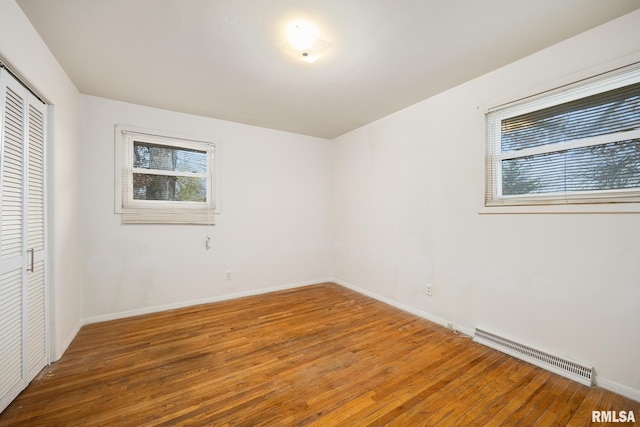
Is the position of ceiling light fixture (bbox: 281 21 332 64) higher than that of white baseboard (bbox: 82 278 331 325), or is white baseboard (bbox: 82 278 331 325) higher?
ceiling light fixture (bbox: 281 21 332 64)

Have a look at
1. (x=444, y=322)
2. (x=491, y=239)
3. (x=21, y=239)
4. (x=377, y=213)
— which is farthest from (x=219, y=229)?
(x=491, y=239)

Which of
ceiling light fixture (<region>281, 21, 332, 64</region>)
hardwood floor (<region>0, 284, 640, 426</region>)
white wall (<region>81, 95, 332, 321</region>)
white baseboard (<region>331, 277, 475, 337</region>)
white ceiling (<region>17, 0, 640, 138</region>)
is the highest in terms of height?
white ceiling (<region>17, 0, 640, 138</region>)

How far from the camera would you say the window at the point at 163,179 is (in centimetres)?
337

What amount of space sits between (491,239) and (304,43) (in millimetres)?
2543

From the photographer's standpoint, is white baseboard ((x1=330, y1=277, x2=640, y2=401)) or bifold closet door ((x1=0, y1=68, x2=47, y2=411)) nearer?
bifold closet door ((x1=0, y1=68, x2=47, y2=411))

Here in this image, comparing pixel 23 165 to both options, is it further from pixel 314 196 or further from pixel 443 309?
pixel 443 309

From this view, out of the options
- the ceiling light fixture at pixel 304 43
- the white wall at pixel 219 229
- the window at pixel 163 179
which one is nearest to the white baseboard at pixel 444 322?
the white wall at pixel 219 229

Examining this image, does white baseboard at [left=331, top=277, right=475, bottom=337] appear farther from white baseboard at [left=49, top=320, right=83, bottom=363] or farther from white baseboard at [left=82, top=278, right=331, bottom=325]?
white baseboard at [left=49, top=320, right=83, bottom=363]

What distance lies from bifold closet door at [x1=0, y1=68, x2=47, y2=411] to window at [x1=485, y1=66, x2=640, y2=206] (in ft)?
13.0

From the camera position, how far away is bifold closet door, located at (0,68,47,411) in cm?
175

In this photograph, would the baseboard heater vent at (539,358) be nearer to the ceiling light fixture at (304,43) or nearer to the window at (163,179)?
the ceiling light fixture at (304,43)

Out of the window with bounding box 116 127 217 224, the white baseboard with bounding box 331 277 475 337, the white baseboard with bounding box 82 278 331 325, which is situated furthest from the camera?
the window with bounding box 116 127 217 224

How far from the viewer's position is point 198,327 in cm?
305

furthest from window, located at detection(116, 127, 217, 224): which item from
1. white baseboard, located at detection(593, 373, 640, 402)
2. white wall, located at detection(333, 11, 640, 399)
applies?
white baseboard, located at detection(593, 373, 640, 402)
